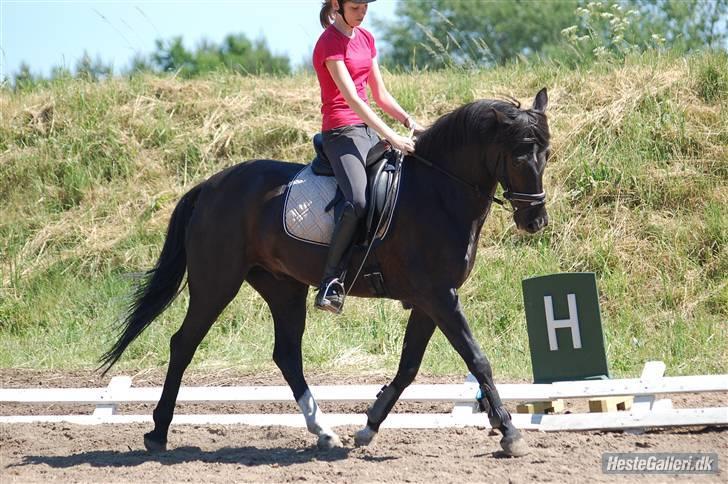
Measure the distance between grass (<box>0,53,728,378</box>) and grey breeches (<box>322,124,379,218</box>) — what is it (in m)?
2.39

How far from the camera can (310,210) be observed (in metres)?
6.34

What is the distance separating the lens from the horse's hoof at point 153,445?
6.45 m

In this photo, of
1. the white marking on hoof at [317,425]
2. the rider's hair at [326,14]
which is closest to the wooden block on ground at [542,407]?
the white marking on hoof at [317,425]

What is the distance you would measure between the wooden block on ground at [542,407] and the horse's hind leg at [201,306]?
232 cm

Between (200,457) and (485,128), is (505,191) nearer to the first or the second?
(485,128)

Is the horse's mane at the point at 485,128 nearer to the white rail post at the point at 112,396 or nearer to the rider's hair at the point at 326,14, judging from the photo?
the rider's hair at the point at 326,14

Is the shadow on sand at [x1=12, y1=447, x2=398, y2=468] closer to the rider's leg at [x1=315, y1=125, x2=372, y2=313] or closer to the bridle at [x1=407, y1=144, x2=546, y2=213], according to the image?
the rider's leg at [x1=315, y1=125, x2=372, y2=313]

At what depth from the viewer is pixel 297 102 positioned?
14.2 metres

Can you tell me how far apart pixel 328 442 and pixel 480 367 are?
134 cm

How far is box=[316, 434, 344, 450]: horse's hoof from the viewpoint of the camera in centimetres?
635

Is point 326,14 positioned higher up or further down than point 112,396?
higher up

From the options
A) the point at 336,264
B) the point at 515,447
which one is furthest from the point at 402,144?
the point at 515,447

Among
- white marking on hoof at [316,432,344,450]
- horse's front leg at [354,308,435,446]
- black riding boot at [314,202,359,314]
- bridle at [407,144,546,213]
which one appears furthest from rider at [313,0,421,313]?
white marking on hoof at [316,432,344,450]

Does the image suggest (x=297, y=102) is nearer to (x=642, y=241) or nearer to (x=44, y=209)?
(x=44, y=209)
